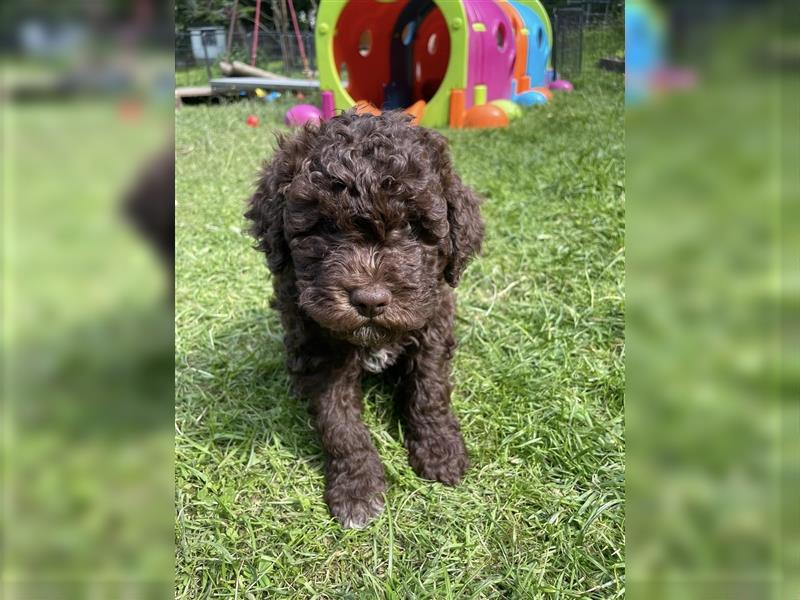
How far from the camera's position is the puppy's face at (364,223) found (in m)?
2.01

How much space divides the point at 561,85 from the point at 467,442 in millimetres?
8674

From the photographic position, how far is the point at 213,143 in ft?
26.8

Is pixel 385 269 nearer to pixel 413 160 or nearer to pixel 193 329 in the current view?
pixel 413 160

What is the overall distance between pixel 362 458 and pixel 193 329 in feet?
6.43

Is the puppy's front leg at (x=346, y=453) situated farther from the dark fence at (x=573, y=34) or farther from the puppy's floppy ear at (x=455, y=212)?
the dark fence at (x=573, y=34)

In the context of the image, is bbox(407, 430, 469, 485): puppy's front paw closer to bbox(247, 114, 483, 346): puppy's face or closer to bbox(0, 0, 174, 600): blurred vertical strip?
bbox(247, 114, 483, 346): puppy's face

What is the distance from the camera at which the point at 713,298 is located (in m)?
0.65

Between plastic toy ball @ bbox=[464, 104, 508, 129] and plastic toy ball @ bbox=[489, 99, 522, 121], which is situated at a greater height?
plastic toy ball @ bbox=[489, 99, 522, 121]

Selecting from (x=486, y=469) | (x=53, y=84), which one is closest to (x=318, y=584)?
(x=486, y=469)

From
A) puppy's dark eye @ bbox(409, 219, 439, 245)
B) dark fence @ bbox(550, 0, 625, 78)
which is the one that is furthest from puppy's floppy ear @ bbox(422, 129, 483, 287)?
dark fence @ bbox(550, 0, 625, 78)

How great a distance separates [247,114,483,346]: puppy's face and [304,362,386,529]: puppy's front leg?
50 centimetres

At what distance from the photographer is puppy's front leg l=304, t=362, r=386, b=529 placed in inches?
97.7

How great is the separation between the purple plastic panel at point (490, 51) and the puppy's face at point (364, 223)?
6503 mm

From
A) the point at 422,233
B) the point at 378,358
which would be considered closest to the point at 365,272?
the point at 422,233
